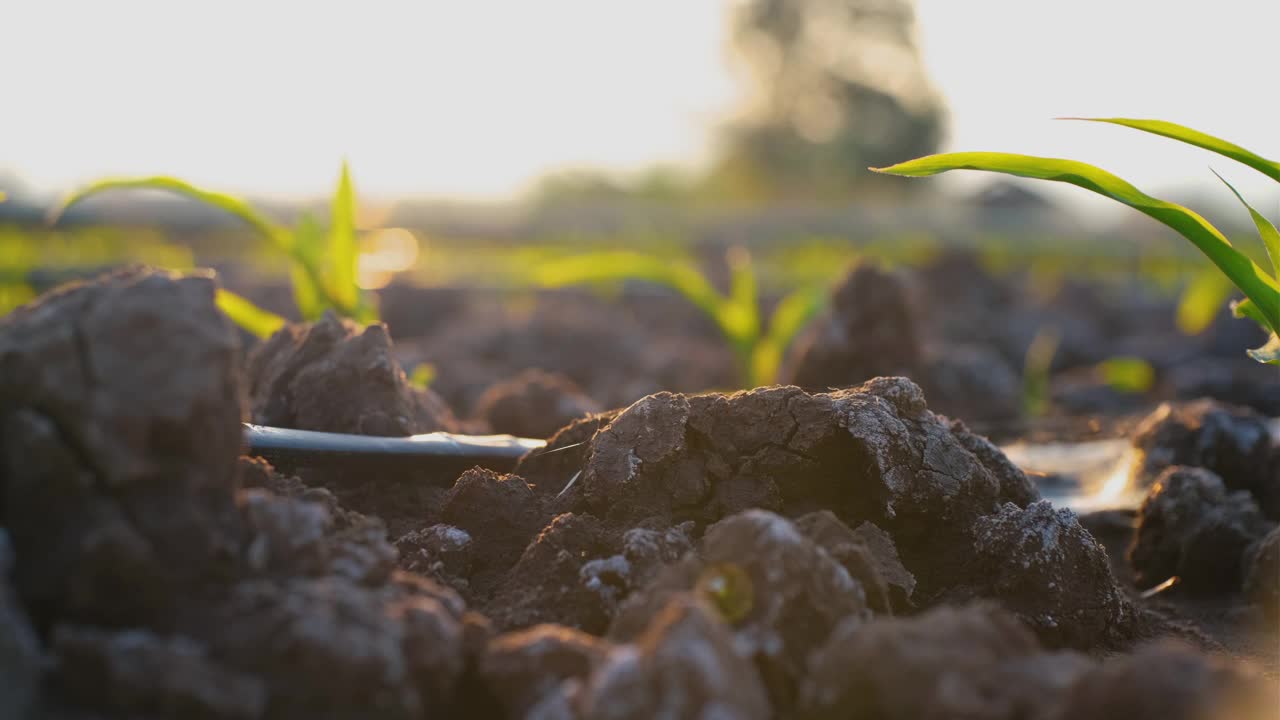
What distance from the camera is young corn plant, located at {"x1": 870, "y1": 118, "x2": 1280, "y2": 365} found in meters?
1.67

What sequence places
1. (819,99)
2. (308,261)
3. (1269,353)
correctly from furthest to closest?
(819,99)
(308,261)
(1269,353)

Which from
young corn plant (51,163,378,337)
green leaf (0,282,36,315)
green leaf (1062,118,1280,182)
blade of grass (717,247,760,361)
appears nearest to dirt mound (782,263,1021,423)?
blade of grass (717,247,760,361)

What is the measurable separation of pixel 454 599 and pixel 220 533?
0.95ft

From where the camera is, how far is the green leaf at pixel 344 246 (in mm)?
3219

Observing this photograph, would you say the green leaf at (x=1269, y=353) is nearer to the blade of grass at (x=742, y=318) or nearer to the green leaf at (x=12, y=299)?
the blade of grass at (x=742, y=318)

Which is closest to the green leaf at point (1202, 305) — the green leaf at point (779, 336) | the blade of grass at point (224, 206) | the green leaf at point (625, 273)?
the green leaf at point (779, 336)

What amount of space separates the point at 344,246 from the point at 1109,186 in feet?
7.60

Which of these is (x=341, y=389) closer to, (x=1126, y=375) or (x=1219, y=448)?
(x=1219, y=448)

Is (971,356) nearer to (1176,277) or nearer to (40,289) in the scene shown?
(40,289)

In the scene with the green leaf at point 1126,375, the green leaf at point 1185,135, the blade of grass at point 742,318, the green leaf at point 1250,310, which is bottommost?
the green leaf at point 1126,375

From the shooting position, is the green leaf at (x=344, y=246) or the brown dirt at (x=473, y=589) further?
the green leaf at (x=344, y=246)

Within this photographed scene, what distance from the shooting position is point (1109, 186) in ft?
5.68

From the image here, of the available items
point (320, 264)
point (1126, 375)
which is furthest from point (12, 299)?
point (1126, 375)

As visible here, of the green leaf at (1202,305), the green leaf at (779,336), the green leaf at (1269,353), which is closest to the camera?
the green leaf at (1269,353)
